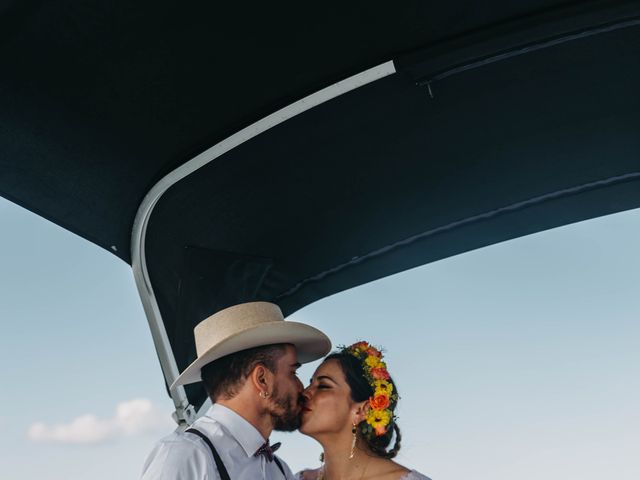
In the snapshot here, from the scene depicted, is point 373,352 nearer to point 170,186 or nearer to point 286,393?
point 286,393

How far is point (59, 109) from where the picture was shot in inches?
88.7

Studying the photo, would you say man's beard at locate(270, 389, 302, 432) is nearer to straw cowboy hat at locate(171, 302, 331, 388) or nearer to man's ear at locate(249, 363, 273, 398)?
man's ear at locate(249, 363, 273, 398)

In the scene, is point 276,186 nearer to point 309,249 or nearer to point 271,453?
point 309,249

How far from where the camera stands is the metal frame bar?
2.28 metres

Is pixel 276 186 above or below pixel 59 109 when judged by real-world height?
above

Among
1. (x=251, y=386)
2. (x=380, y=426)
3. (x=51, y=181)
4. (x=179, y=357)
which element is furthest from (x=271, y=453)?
(x=51, y=181)

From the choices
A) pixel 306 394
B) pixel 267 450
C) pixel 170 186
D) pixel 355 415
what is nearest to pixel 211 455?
pixel 267 450

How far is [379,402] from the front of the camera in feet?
10.4

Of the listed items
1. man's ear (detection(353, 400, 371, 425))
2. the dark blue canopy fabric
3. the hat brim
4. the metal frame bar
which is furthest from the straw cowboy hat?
man's ear (detection(353, 400, 371, 425))

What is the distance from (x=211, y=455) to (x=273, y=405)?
1.02ft

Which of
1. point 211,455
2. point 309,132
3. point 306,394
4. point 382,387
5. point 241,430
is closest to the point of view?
point 211,455

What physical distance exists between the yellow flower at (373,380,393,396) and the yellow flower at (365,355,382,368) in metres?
0.07

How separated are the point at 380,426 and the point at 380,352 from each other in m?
0.32

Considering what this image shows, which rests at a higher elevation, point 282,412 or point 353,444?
point 353,444
